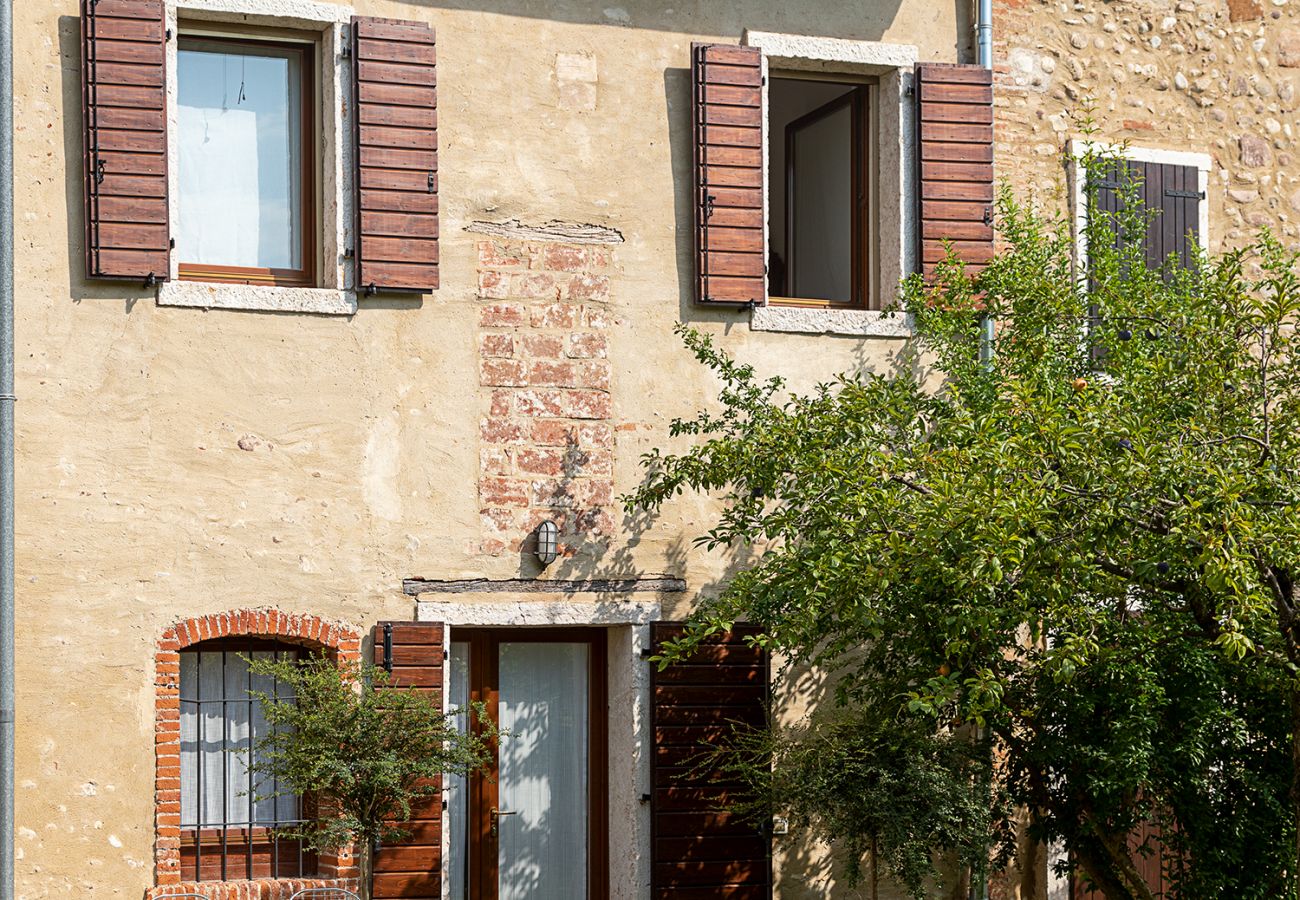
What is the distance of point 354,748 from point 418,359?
200 cm

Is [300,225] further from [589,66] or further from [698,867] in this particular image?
[698,867]

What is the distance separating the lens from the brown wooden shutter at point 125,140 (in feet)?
28.4

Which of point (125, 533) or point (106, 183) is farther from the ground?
point (106, 183)

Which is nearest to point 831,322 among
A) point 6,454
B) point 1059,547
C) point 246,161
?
point 246,161

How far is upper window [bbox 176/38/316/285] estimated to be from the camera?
362 inches

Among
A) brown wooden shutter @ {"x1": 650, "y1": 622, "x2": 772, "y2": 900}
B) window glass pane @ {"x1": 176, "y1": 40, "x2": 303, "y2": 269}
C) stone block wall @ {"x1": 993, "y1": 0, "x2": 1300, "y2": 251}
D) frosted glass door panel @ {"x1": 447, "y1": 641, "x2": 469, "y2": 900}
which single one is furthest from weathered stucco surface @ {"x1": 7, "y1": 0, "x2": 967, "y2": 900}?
stone block wall @ {"x1": 993, "y1": 0, "x2": 1300, "y2": 251}

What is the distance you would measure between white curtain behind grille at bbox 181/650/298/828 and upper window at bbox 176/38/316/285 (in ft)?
6.38

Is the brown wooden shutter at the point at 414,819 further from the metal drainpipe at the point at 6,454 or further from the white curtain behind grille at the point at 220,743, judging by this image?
the metal drainpipe at the point at 6,454

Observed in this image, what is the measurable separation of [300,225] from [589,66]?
1712mm

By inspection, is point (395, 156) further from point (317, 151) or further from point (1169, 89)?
point (1169, 89)

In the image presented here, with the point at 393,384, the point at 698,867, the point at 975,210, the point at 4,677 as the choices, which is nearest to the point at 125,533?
the point at 4,677

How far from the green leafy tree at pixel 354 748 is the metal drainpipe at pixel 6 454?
1083mm

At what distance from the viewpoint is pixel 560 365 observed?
9.50 meters

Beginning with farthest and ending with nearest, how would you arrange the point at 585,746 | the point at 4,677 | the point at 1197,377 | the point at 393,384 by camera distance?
the point at 585,746
the point at 393,384
the point at 4,677
the point at 1197,377
